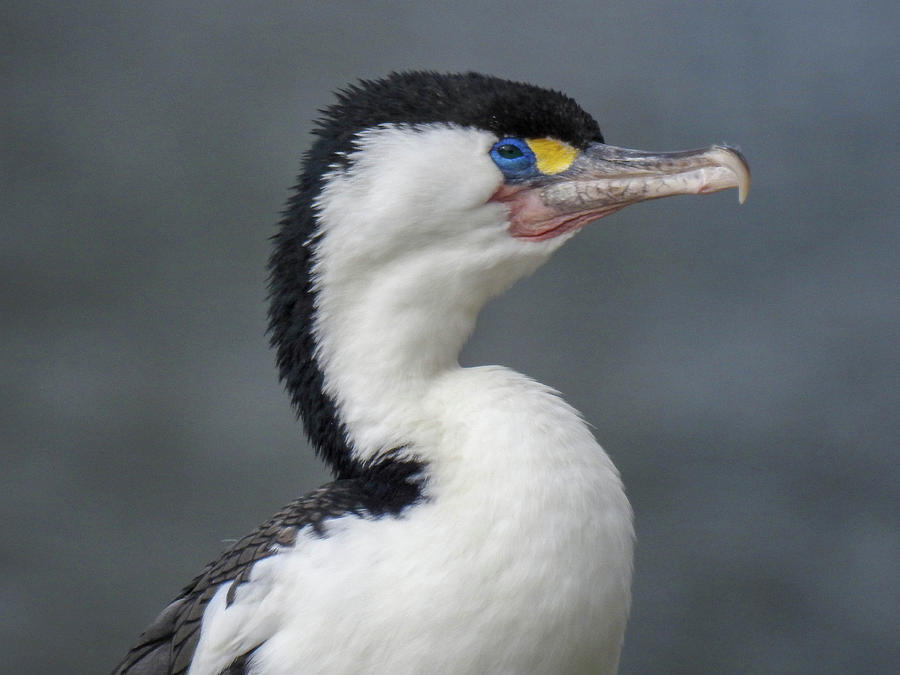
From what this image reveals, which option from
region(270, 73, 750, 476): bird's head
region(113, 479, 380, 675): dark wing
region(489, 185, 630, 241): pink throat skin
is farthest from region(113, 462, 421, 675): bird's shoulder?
region(489, 185, 630, 241): pink throat skin

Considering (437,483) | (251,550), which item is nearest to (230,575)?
(251,550)

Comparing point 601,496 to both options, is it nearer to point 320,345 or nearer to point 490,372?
point 490,372

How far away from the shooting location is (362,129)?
149 cm

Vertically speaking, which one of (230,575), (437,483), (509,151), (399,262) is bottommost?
(230,575)

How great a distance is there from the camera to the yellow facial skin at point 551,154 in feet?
4.98

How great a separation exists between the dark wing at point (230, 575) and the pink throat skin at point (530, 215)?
0.40 metres

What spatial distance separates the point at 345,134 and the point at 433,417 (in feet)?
1.27

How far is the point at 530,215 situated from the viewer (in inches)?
59.7

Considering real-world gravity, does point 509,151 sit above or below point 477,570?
above

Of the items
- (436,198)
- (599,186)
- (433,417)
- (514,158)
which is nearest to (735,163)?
(599,186)

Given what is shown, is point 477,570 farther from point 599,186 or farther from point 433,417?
point 599,186

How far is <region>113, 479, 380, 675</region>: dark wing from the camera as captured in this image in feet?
4.86

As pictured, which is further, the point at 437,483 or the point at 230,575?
the point at 230,575

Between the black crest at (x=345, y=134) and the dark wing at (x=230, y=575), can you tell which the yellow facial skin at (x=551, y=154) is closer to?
the black crest at (x=345, y=134)
